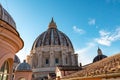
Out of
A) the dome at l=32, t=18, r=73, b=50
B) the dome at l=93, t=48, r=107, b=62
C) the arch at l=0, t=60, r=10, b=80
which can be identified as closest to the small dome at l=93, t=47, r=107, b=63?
the dome at l=93, t=48, r=107, b=62

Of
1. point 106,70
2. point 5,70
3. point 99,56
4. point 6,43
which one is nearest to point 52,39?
point 99,56

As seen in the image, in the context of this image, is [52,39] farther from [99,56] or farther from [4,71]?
[4,71]

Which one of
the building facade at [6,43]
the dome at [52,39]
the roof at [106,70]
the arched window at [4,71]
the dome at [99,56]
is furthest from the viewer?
the dome at [99,56]

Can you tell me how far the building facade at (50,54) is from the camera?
42.2 metres

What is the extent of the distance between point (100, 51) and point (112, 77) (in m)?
47.0

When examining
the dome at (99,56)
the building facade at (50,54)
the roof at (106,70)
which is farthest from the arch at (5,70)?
the dome at (99,56)

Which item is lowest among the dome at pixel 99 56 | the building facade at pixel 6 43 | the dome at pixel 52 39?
the building facade at pixel 6 43

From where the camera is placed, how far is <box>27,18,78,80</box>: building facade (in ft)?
138

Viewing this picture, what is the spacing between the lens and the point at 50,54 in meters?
43.2

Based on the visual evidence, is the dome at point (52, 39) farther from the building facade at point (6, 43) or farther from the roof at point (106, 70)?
the building facade at point (6, 43)

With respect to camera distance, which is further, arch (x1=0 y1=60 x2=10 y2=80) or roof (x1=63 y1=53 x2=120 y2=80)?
arch (x1=0 y1=60 x2=10 y2=80)

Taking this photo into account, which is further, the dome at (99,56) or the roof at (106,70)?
the dome at (99,56)

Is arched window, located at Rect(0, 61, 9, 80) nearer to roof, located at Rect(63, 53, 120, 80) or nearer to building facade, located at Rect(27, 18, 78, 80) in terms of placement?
roof, located at Rect(63, 53, 120, 80)

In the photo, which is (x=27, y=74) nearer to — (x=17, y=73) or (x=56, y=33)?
(x=17, y=73)
